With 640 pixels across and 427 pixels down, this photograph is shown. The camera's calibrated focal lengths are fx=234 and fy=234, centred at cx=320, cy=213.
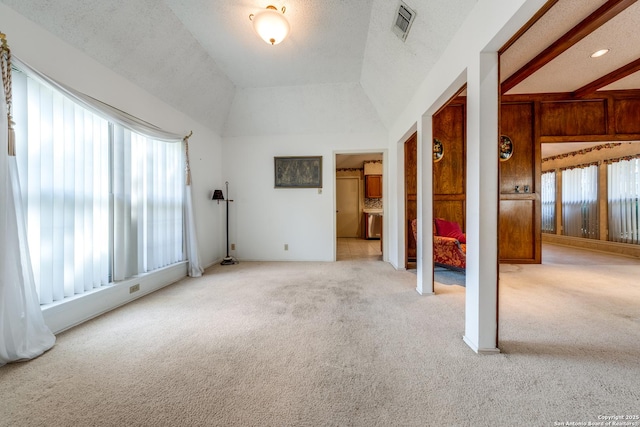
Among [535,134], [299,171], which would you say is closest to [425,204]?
[299,171]

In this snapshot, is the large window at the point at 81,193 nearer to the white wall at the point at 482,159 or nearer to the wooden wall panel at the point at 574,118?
the white wall at the point at 482,159

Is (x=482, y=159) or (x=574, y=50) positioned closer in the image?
(x=482, y=159)

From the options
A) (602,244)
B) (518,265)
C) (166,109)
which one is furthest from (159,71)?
(602,244)

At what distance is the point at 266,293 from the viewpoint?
2.81 meters

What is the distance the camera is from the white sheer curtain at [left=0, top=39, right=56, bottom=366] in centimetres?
149

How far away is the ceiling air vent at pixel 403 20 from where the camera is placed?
199 centimetres

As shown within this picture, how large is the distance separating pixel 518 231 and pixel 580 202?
10.9 ft

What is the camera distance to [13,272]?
5.09 feet

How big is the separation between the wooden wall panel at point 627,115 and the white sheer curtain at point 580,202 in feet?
6.27

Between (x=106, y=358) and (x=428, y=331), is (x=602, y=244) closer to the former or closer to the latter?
(x=428, y=331)

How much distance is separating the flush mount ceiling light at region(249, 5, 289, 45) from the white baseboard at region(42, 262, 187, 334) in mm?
2937

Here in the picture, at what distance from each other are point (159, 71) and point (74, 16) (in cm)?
86

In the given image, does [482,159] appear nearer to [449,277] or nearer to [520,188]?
[449,277]

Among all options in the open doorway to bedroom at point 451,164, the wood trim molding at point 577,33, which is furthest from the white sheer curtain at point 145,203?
the wood trim molding at point 577,33
